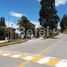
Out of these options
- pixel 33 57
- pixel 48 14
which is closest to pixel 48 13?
pixel 48 14

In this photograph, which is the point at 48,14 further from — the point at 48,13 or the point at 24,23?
the point at 24,23

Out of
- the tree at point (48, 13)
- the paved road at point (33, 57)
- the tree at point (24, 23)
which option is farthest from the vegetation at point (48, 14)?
the paved road at point (33, 57)

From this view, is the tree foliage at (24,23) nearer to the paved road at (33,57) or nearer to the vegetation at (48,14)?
the vegetation at (48,14)

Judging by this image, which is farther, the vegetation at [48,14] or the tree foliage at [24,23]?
the vegetation at [48,14]

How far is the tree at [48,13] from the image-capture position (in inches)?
3260

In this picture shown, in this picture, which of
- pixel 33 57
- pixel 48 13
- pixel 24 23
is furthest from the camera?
pixel 48 13

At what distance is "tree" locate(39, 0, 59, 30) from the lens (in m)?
82.8

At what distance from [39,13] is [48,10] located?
3.57m

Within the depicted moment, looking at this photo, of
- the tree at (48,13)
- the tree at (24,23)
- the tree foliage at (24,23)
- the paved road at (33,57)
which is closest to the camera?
the paved road at (33,57)

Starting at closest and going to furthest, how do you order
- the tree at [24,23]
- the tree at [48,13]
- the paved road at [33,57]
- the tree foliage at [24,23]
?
1. the paved road at [33,57]
2. the tree at [24,23]
3. the tree foliage at [24,23]
4. the tree at [48,13]

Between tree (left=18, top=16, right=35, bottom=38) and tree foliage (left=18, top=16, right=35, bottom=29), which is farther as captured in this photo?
tree foliage (left=18, top=16, right=35, bottom=29)

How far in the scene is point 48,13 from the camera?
274ft

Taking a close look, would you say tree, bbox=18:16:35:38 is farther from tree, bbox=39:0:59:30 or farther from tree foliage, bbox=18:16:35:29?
tree, bbox=39:0:59:30

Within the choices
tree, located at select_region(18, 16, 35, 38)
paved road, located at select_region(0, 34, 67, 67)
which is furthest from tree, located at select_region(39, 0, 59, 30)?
paved road, located at select_region(0, 34, 67, 67)
